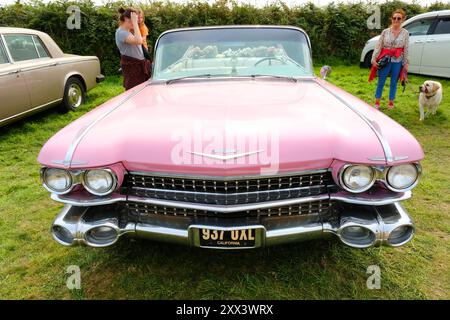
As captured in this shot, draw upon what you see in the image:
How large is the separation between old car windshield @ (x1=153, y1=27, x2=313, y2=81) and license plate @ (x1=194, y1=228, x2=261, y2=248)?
1.70 metres

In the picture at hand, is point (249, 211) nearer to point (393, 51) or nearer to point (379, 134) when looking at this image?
point (379, 134)

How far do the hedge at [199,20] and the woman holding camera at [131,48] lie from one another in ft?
18.4

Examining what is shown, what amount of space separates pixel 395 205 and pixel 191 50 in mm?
2297

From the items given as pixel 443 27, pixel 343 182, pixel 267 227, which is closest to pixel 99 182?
pixel 267 227

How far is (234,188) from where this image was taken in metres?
1.94

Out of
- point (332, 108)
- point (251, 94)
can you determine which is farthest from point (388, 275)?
point (251, 94)

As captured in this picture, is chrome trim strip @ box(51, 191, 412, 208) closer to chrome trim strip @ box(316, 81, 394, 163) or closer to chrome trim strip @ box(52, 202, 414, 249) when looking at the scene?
chrome trim strip @ box(52, 202, 414, 249)

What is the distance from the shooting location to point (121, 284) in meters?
Result: 2.36

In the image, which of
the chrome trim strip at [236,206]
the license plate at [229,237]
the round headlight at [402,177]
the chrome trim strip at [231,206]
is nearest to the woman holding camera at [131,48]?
the chrome trim strip at [236,206]

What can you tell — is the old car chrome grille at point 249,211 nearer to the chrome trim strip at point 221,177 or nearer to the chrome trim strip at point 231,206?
the chrome trim strip at point 231,206

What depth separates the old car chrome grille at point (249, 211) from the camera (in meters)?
2.00

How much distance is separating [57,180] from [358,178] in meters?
1.64

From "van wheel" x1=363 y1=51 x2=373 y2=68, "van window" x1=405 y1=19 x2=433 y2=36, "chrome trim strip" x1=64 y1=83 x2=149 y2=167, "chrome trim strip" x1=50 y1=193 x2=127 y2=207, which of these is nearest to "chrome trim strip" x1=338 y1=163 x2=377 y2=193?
"chrome trim strip" x1=50 y1=193 x2=127 y2=207
